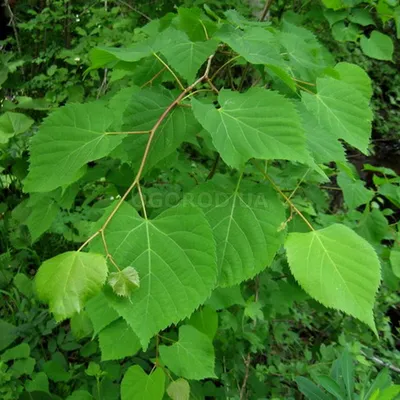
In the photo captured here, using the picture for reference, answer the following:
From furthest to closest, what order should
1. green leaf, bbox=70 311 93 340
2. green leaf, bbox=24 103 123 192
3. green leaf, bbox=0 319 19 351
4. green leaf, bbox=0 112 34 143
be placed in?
green leaf, bbox=0 112 34 143 < green leaf, bbox=0 319 19 351 < green leaf, bbox=70 311 93 340 < green leaf, bbox=24 103 123 192

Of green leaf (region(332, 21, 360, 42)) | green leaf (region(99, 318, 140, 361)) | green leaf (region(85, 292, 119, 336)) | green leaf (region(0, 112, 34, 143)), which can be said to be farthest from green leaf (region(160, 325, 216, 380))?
green leaf (region(0, 112, 34, 143))

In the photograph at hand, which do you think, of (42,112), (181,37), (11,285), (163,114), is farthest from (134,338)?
(42,112)

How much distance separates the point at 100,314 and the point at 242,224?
0.98ft

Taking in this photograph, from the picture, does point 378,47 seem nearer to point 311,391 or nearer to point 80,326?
point 311,391

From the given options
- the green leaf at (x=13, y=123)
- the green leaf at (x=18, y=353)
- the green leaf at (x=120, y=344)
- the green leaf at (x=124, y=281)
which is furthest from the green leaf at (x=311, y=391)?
the green leaf at (x=13, y=123)

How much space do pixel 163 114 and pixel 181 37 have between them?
19 cm

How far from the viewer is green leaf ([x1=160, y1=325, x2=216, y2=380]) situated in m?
0.94

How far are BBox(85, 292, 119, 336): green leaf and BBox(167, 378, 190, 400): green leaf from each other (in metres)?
0.32

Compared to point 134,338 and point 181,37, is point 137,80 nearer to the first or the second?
point 181,37

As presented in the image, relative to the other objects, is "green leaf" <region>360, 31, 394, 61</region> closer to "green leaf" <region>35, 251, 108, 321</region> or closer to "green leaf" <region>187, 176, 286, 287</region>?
"green leaf" <region>187, 176, 286, 287</region>

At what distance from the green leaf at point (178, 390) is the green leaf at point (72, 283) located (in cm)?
48

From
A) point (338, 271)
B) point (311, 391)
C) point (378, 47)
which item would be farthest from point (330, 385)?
point (378, 47)

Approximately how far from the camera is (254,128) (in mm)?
672

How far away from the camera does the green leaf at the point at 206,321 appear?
104 cm
